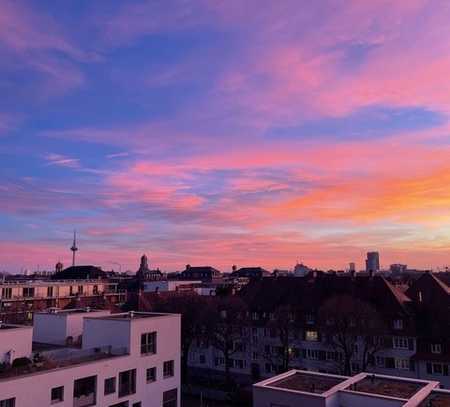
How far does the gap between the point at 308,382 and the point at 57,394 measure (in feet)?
62.8

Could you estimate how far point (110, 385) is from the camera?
41.5 metres

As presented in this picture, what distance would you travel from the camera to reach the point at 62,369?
36.8 meters

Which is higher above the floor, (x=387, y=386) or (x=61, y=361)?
(x=61, y=361)

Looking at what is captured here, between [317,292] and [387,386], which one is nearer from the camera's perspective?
[387,386]

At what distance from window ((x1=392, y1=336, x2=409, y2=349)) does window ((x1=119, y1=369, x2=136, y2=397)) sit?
37.6 m

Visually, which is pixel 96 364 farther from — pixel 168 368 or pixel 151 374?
pixel 168 368

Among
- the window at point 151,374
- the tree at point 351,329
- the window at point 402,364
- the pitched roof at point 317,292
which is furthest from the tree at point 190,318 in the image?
the window at point 402,364

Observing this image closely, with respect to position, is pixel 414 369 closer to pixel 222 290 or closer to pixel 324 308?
pixel 324 308

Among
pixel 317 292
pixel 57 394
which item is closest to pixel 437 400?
pixel 57 394

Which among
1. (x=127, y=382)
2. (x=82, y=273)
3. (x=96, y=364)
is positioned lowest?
(x=127, y=382)

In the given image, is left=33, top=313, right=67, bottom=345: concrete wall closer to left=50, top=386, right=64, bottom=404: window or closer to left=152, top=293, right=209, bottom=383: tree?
left=50, top=386, right=64, bottom=404: window

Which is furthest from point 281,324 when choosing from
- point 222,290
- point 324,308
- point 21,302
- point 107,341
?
point 21,302

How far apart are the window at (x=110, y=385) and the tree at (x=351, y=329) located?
34.2 metres

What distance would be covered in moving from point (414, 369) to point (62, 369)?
45.9 meters
